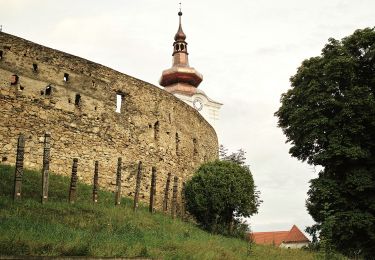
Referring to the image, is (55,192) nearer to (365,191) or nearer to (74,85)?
(74,85)

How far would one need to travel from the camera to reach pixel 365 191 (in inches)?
743

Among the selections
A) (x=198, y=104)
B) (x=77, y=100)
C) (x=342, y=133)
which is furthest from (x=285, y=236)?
(x=77, y=100)

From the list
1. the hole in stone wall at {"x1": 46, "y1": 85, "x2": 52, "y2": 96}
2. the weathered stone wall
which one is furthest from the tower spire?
the hole in stone wall at {"x1": 46, "y1": 85, "x2": 52, "y2": 96}

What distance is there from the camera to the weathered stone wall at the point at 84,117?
18.3 m

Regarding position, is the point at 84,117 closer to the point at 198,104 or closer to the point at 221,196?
the point at 221,196

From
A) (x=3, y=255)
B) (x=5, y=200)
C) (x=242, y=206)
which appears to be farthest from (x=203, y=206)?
(x=3, y=255)

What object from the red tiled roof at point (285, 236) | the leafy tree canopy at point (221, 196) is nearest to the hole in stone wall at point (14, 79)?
the leafy tree canopy at point (221, 196)

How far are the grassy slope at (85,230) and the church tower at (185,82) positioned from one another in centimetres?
3524

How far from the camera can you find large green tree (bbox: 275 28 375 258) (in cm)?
1856

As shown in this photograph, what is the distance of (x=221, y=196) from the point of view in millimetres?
20047

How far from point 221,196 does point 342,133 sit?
17.7ft

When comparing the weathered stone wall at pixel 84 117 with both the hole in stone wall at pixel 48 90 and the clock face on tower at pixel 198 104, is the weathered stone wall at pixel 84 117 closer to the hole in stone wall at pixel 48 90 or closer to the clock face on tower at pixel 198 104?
the hole in stone wall at pixel 48 90

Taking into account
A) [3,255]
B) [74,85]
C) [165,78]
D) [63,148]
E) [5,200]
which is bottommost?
[3,255]

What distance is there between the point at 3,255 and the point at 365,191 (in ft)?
50.5
